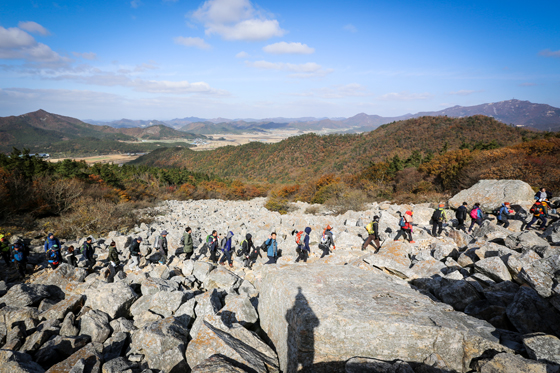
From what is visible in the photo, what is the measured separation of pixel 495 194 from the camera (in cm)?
1296

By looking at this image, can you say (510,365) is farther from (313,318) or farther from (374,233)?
(374,233)

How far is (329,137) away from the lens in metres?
99.2

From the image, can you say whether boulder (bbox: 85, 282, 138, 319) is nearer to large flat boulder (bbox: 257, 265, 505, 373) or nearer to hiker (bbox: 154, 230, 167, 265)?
hiker (bbox: 154, 230, 167, 265)

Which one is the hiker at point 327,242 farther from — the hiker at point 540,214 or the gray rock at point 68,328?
the hiker at point 540,214

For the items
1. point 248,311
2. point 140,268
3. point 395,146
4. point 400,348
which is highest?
point 395,146

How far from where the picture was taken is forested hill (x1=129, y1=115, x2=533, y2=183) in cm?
5571

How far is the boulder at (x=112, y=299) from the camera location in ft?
19.2

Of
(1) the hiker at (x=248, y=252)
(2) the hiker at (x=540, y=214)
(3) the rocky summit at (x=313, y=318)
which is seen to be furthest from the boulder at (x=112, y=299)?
(2) the hiker at (x=540, y=214)

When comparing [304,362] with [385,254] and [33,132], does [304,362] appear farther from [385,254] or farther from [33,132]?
[33,132]

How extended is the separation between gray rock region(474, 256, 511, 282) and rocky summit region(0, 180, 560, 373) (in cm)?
3

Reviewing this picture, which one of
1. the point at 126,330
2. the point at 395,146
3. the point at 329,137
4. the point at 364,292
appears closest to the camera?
the point at 364,292

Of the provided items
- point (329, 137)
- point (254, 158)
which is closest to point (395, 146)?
point (329, 137)

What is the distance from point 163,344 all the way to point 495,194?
1668 centimetres

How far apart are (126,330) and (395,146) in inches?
2757
